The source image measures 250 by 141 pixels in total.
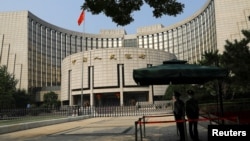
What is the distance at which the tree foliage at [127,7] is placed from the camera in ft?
35.4

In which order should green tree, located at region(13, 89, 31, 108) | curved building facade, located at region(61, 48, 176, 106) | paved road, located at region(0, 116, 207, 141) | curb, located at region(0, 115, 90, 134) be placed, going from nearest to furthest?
paved road, located at region(0, 116, 207, 141), curb, located at region(0, 115, 90, 134), green tree, located at region(13, 89, 31, 108), curved building facade, located at region(61, 48, 176, 106)

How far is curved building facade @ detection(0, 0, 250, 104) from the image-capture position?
309 ft

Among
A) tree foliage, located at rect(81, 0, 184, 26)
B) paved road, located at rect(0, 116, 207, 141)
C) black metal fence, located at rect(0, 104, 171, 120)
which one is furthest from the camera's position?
black metal fence, located at rect(0, 104, 171, 120)

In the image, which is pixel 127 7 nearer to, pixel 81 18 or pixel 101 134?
pixel 101 134

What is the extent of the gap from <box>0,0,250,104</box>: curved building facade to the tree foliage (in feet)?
271

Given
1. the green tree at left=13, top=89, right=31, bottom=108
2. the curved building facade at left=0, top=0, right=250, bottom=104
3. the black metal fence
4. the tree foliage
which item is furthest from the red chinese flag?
the curved building facade at left=0, top=0, right=250, bottom=104

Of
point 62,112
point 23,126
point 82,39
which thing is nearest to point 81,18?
point 62,112

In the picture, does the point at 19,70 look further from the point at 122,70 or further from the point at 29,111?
the point at 29,111

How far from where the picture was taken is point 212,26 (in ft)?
336

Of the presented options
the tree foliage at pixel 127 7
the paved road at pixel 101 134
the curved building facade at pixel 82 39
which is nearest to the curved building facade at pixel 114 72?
the curved building facade at pixel 82 39

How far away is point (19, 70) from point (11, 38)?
12.1 metres

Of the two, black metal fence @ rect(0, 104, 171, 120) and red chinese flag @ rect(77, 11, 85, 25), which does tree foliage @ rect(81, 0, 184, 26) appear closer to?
black metal fence @ rect(0, 104, 171, 120)

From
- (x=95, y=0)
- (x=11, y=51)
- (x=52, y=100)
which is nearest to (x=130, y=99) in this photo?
(x=52, y=100)

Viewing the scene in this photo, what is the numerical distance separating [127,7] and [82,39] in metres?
130
